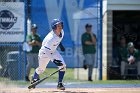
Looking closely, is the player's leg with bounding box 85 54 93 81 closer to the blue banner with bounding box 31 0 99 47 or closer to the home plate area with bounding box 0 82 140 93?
the blue banner with bounding box 31 0 99 47

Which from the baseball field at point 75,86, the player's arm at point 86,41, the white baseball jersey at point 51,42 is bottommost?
the baseball field at point 75,86

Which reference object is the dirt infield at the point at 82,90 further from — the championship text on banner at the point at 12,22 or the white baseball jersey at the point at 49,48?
the championship text on banner at the point at 12,22

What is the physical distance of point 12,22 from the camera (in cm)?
1744

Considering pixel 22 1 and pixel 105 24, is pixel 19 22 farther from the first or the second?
pixel 105 24

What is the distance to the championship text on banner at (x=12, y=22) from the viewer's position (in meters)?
17.2

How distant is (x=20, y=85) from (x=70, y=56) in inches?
130

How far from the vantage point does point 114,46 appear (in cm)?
2178

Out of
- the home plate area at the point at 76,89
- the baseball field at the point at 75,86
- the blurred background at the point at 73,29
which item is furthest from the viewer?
the blurred background at the point at 73,29

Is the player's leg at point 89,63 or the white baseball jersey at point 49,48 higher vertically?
the white baseball jersey at point 49,48

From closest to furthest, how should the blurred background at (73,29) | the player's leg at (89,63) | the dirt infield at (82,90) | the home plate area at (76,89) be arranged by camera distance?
the dirt infield at (82,90) < the home plate area at (76,89) < the blurred background at (73,29) < the player's leg at (89,63)

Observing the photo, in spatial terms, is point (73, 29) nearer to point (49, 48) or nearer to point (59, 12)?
point (59, 12)

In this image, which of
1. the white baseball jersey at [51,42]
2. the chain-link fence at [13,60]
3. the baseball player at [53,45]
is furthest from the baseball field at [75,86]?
the white baseball jersey at [51,42]

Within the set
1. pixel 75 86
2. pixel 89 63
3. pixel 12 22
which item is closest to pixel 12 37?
pixel 12 22

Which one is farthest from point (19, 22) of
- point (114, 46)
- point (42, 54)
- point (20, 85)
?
point (114, 46)
